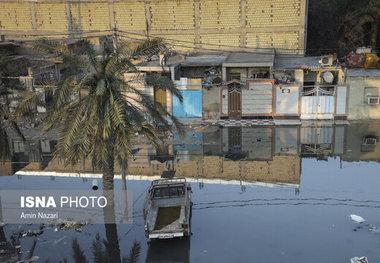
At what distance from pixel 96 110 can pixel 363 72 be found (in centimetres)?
2193

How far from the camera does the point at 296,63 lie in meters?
35.6

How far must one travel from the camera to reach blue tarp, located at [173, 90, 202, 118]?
30.0 m

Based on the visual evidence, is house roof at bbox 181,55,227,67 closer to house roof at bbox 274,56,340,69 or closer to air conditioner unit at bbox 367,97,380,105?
house roof at bbox 274,56,340,69

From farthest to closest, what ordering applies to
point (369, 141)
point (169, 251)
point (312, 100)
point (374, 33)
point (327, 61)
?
point (374, 33) < point (327, 61) < point (312, 100) < point (369, 141) < point (169, 251)

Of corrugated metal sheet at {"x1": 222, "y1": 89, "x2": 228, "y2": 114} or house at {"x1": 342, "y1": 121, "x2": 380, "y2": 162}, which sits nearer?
house at {"x1": 342, "y1": 121, "x2": 380, "y2": 162}

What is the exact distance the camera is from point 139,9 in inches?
1651

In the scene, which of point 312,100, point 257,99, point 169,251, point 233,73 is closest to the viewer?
point 169,251

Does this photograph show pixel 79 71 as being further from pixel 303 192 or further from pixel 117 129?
pixel 303 192

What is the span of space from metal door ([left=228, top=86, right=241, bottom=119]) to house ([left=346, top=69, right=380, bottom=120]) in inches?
282

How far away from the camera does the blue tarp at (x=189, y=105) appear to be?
1182 inches

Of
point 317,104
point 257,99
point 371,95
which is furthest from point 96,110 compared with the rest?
point 371,95

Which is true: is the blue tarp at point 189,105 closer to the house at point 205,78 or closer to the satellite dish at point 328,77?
the house at point 205,78

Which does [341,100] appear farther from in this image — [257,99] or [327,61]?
[257,99]

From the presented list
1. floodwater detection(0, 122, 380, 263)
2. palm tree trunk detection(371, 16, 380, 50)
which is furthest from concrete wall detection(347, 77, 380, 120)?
palm tree trunk detection(371, 16, 380, 50)
